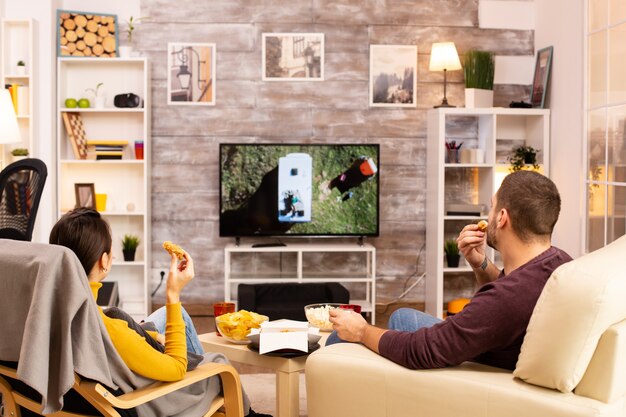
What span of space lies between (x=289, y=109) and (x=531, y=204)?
4126 millimetres

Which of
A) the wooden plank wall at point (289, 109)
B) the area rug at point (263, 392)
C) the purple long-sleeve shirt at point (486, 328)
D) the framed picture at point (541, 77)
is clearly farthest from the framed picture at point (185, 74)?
the purple long-sleeve shirt at point (486, 328)

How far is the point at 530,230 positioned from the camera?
2.52 metres

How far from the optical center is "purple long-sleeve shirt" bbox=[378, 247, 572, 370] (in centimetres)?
238

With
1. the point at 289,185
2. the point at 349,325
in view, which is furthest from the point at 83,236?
the point at 289,185

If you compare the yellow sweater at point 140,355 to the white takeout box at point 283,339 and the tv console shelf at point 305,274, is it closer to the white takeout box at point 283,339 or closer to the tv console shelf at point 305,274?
the white takeout box at point 283,339

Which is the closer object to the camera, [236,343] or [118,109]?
[236,343]

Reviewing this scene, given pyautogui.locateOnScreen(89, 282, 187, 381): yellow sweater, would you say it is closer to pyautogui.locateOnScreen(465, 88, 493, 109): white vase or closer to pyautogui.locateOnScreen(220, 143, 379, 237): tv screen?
pyautogui.locateOnScreen(220, 143, 379, 237): tv screen

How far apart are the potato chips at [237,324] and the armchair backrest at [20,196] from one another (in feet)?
6.63

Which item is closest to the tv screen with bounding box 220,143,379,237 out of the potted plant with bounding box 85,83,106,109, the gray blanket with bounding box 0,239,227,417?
the potted plant with bounding box 85,83,106,109

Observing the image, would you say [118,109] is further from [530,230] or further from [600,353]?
[600,353]

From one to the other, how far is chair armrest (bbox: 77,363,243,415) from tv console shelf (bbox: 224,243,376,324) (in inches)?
133

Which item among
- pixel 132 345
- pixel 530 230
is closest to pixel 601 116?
pixel 530 230

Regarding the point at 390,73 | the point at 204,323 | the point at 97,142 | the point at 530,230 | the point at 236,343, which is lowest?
the point at 204,323

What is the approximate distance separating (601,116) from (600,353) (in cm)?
349
